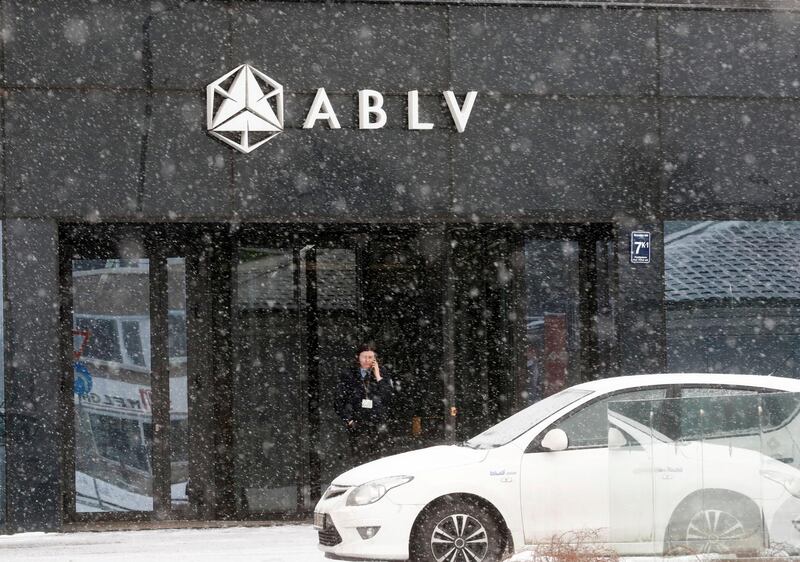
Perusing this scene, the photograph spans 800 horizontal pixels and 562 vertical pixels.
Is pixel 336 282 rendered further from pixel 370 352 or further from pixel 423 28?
pixel 423 28

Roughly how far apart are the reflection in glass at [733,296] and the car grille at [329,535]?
5.94m

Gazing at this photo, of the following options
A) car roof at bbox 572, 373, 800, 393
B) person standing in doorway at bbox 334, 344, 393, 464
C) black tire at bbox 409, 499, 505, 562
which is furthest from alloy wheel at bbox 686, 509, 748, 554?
person standing in doorway at bbox 334, 344, 393, 464

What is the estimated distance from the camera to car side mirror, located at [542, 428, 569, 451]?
9820mm

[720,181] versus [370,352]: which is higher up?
[720,181]

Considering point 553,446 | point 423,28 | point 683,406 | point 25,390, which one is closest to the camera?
point 683,406

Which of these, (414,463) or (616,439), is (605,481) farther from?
(414,463)

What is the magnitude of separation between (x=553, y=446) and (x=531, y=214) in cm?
554

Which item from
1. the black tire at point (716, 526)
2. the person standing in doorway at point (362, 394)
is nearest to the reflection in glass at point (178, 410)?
the person standing in doorway at point (362, 394)

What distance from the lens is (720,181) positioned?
15312 mm

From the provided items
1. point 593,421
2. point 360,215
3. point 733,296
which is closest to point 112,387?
point 360,215

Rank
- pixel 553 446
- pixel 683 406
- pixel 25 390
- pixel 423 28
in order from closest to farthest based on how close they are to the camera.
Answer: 1. pixel 683 406
2. pixel 553 446
3. pixel 25 390
4. pixel 423 28

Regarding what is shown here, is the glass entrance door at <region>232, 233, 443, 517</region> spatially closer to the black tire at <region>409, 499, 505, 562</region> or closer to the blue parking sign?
the blue parking sign

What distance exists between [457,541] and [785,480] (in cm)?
235

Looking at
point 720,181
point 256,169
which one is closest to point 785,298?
point 720,181
